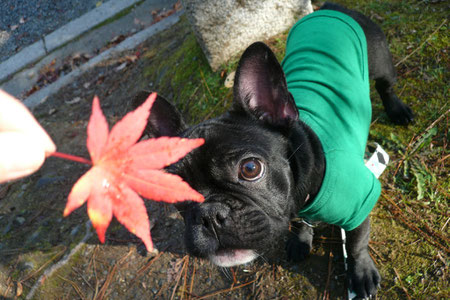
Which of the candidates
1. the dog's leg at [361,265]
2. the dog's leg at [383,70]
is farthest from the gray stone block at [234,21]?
the dog's leg at [361,265]

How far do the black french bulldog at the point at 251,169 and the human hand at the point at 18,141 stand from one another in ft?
3.88

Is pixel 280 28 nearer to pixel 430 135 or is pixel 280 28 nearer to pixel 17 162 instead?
pixel 430 135

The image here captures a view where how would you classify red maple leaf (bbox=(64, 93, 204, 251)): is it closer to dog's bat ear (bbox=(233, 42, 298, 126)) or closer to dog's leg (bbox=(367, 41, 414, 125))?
dog's bat ear (bbox=(233, 42, 298, 126))

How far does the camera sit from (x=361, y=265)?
2354 millimetres

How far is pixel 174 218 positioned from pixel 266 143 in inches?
68.3

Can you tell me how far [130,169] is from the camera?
30.5 inches

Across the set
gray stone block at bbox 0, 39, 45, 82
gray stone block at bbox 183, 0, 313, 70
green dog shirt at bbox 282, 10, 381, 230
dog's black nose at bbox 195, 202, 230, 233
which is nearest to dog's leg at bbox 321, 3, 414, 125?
green dog shirt at bbox 282, 10, 381, 230

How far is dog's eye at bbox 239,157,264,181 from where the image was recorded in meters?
1.84

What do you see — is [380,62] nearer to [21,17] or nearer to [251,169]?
[251,169]

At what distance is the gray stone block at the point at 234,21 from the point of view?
4.02 metres

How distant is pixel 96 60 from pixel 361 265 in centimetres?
612

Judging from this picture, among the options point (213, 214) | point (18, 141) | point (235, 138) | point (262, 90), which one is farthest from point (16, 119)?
point (262, 90)

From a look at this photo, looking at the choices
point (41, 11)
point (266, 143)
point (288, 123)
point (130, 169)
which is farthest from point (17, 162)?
point (41, 11)

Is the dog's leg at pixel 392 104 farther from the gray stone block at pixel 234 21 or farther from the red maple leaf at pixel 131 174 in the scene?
the red maple leaf at pixel 131 174
